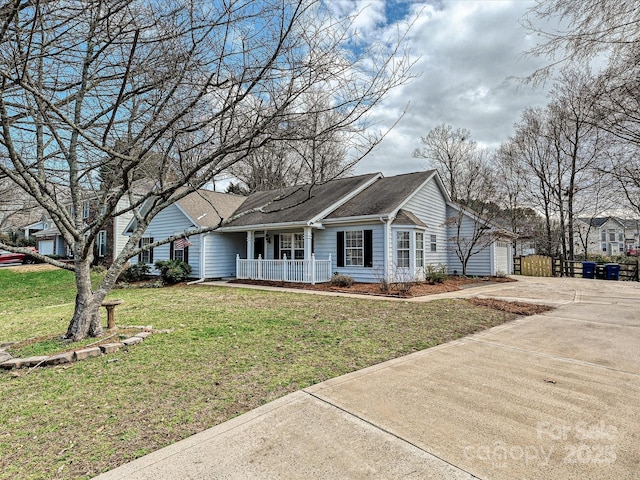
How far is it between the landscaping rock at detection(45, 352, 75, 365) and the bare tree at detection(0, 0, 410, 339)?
75.7 inches

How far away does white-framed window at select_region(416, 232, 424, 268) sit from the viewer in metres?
15.1

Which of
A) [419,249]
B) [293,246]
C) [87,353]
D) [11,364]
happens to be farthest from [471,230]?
[11,364]

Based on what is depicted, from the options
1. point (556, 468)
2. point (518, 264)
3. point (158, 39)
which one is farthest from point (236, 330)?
point (518, 264)

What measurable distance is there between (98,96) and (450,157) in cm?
3014

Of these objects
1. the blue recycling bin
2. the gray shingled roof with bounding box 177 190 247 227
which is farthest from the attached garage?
the gray shingled roof with bounding box 177 190 247 227

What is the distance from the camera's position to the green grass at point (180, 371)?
2.71 meters

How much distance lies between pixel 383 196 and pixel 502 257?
8820 millimetres

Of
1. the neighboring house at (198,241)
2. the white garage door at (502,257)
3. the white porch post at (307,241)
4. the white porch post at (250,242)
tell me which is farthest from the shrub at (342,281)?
the white garage door at (502,257)

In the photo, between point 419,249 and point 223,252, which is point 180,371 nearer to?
point 419,249

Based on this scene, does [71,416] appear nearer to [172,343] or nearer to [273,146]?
[172,343]

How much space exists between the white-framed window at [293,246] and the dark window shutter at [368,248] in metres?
3.27

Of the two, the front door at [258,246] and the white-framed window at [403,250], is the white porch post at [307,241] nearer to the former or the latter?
the front door at [258,246]

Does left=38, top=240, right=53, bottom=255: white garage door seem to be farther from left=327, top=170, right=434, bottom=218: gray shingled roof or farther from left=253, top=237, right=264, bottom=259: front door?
left=327, top=170, right=434, bottom=218: gray shingled roof

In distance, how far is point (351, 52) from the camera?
443 centimetres
